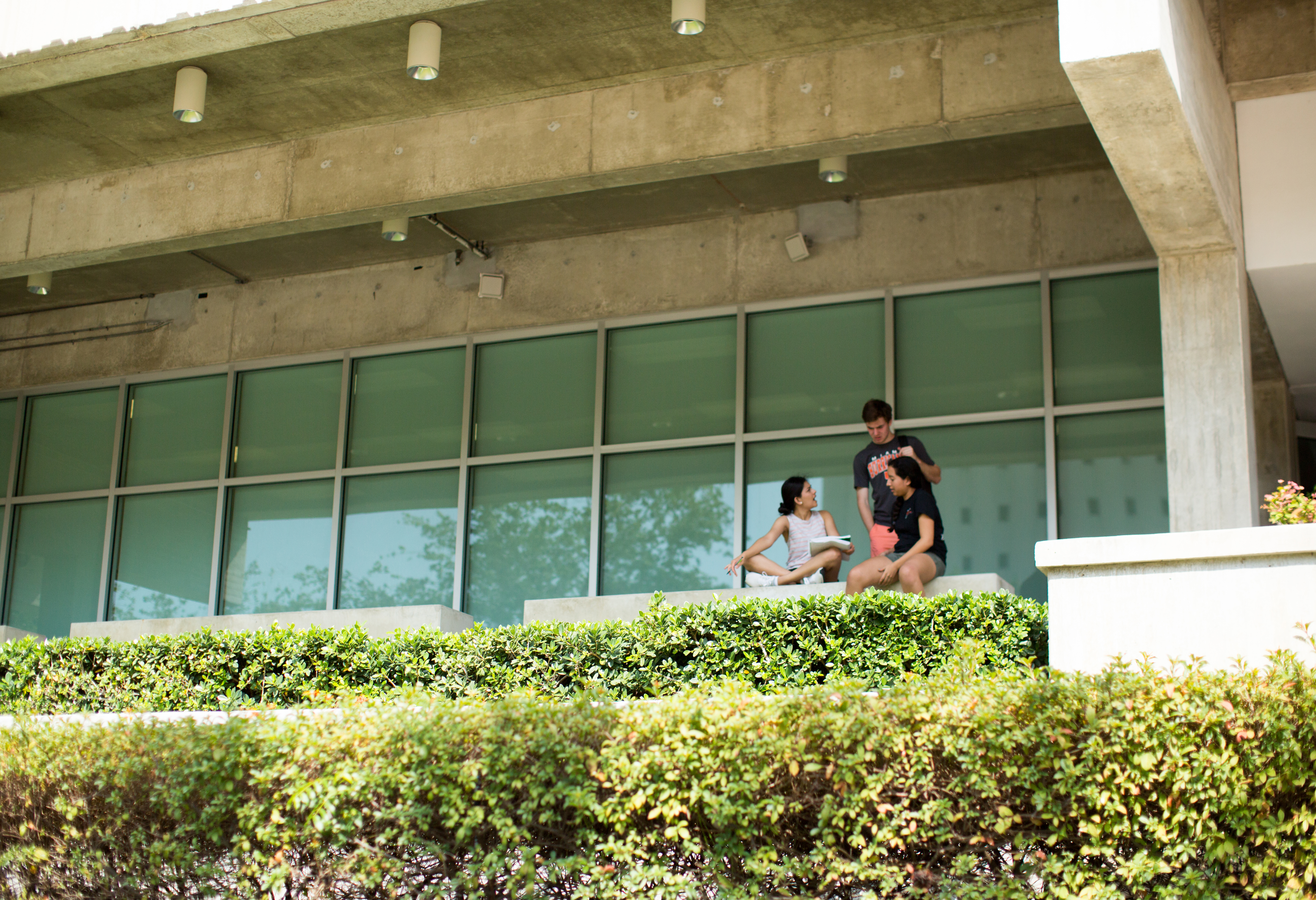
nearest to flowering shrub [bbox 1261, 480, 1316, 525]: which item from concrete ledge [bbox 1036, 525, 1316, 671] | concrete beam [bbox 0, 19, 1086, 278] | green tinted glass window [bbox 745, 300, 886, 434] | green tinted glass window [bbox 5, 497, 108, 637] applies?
concrete ledge [bbox 1036, 525, 1316, 671]

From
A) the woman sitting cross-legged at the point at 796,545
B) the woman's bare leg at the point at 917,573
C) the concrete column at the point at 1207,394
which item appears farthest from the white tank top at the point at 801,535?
the concrete column at the point at 1207,394

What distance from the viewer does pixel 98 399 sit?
49.3 ft

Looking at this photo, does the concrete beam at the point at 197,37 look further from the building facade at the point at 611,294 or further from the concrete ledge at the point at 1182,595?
the concrete ledge at the point at 1182,595

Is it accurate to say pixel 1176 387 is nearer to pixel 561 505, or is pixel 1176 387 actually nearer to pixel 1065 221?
pixel 1065 221

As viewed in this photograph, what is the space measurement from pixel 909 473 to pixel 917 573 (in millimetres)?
774

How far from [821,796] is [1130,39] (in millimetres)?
3904

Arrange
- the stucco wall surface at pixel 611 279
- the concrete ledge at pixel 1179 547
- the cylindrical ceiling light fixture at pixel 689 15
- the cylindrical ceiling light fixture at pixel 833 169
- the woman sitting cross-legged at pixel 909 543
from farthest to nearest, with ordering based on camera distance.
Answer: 1. the stucco wall surface at pixel 611 279
2. the cylindrical ceiling light fixture at pixel 833 169
3. the cylindrical ceiling light fixture at pixel 689 15
4. the woman sitting cross-legged at pixel 909 543
5. the concrete ledge at pixel 1179 547

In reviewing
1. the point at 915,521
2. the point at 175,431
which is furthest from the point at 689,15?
the point at 175,431

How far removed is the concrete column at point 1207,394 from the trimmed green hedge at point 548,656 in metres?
1.53

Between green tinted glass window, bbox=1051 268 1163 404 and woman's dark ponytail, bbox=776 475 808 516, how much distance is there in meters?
2.91

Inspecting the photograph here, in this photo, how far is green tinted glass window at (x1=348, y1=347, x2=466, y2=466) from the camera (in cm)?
1350

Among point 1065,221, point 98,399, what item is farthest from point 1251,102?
point 98,399

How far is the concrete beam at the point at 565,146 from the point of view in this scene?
30.8 ft

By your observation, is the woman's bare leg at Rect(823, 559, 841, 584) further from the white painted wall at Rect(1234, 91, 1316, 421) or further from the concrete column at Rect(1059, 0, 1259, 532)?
the white painted wall at Rect(1234, 91, 1316, 421)
